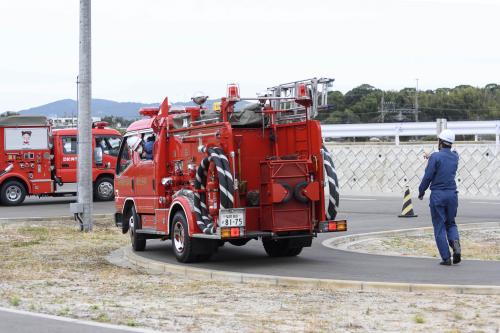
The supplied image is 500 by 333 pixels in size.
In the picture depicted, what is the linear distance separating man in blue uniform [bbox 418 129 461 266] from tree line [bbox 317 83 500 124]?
50386 millimetres

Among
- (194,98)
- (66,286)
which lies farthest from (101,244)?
(66,286)

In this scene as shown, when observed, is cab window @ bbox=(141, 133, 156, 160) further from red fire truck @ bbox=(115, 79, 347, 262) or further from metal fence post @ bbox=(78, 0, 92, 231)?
metal fence post @ bbox=(78, 0, 92, 231)

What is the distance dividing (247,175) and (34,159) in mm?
19678

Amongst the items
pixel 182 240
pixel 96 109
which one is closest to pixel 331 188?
pixel 182 240

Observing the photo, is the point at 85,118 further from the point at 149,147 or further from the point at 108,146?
the point at 108,146

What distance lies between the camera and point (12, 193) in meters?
33.1

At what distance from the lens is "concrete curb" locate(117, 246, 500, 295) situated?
38.1 ft

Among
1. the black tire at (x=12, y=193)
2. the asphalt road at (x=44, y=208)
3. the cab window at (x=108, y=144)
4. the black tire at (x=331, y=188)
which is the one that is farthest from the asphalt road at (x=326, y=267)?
the black tire at (x=12, y=193)

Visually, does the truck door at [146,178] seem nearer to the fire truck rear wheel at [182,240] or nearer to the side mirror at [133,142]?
the side mirror at [133,142]

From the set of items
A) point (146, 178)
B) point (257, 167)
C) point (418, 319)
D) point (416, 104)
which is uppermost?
point (416, 104)

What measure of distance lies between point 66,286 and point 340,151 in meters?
25.4

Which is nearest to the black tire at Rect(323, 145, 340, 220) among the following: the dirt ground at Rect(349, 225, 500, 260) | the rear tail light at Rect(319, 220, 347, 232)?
the rear tail light at Rect(319, 220, 347, 232)

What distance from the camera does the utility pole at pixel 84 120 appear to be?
22.5 meters

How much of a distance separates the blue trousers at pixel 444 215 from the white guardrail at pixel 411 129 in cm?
2203
